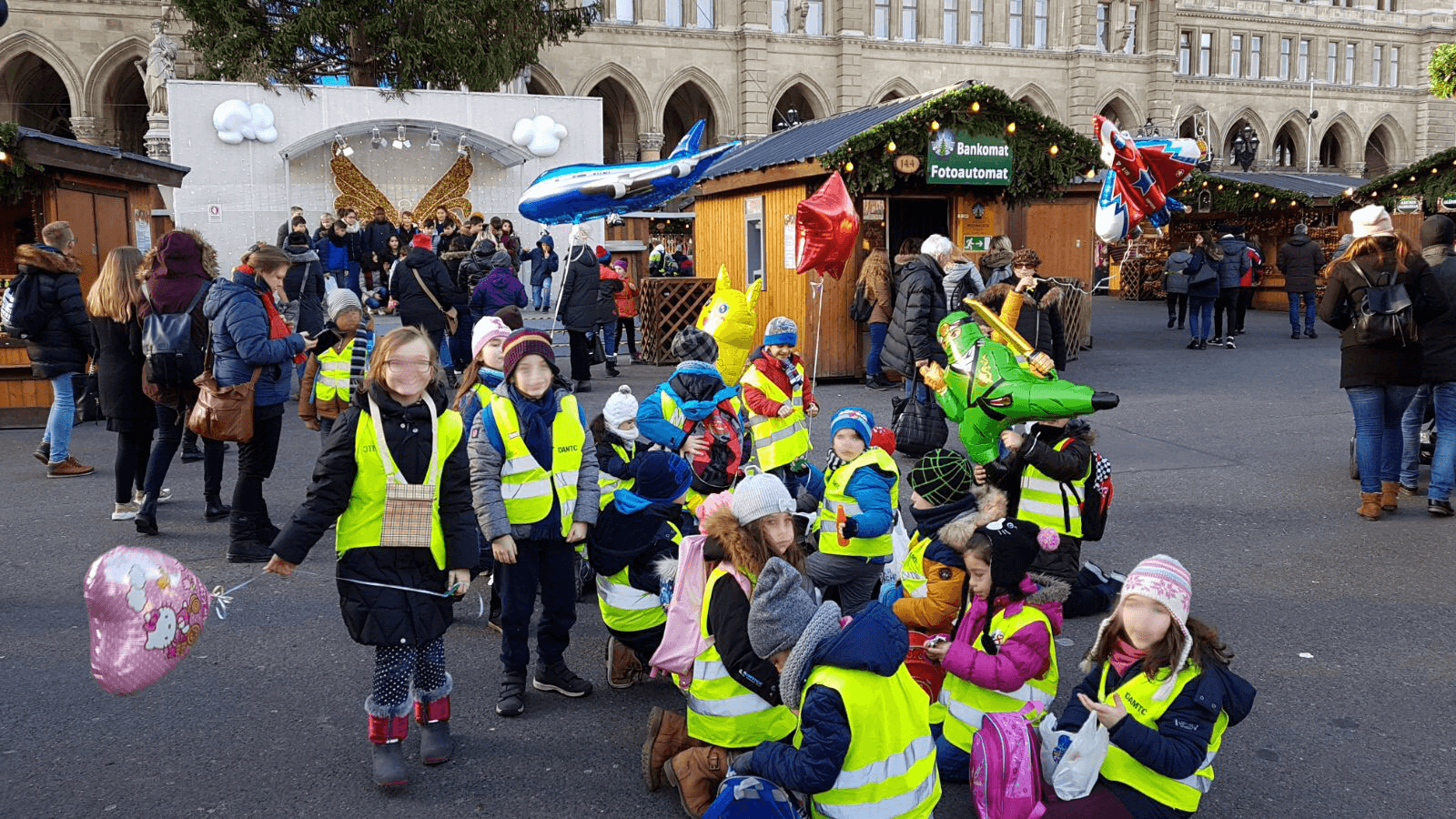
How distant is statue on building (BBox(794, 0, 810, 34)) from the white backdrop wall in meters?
22.0

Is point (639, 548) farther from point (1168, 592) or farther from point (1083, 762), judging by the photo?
point (1168, 592)

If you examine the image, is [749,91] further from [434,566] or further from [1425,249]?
[434,566]

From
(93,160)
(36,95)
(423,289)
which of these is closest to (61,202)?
(93,160)

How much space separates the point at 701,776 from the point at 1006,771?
938mm

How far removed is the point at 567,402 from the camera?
169 inches

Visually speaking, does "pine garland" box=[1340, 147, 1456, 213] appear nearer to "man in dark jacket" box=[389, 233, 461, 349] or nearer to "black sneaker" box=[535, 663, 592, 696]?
"man in dark jacket" box=[389, 233, 461, 349]

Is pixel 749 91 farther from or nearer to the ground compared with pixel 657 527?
farther from the ground

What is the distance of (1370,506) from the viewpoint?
22.7 feet

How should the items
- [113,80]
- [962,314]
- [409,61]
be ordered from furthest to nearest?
[113,80] → [409,61] → [962,314]

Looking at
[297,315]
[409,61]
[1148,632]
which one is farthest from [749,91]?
[1148,632]

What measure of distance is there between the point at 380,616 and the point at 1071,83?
47.8 m

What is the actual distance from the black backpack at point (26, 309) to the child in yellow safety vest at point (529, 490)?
5.63m

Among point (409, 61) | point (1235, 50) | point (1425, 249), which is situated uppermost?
point (1235, 50)

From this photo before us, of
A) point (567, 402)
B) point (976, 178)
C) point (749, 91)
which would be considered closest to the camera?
point (567, 402)
